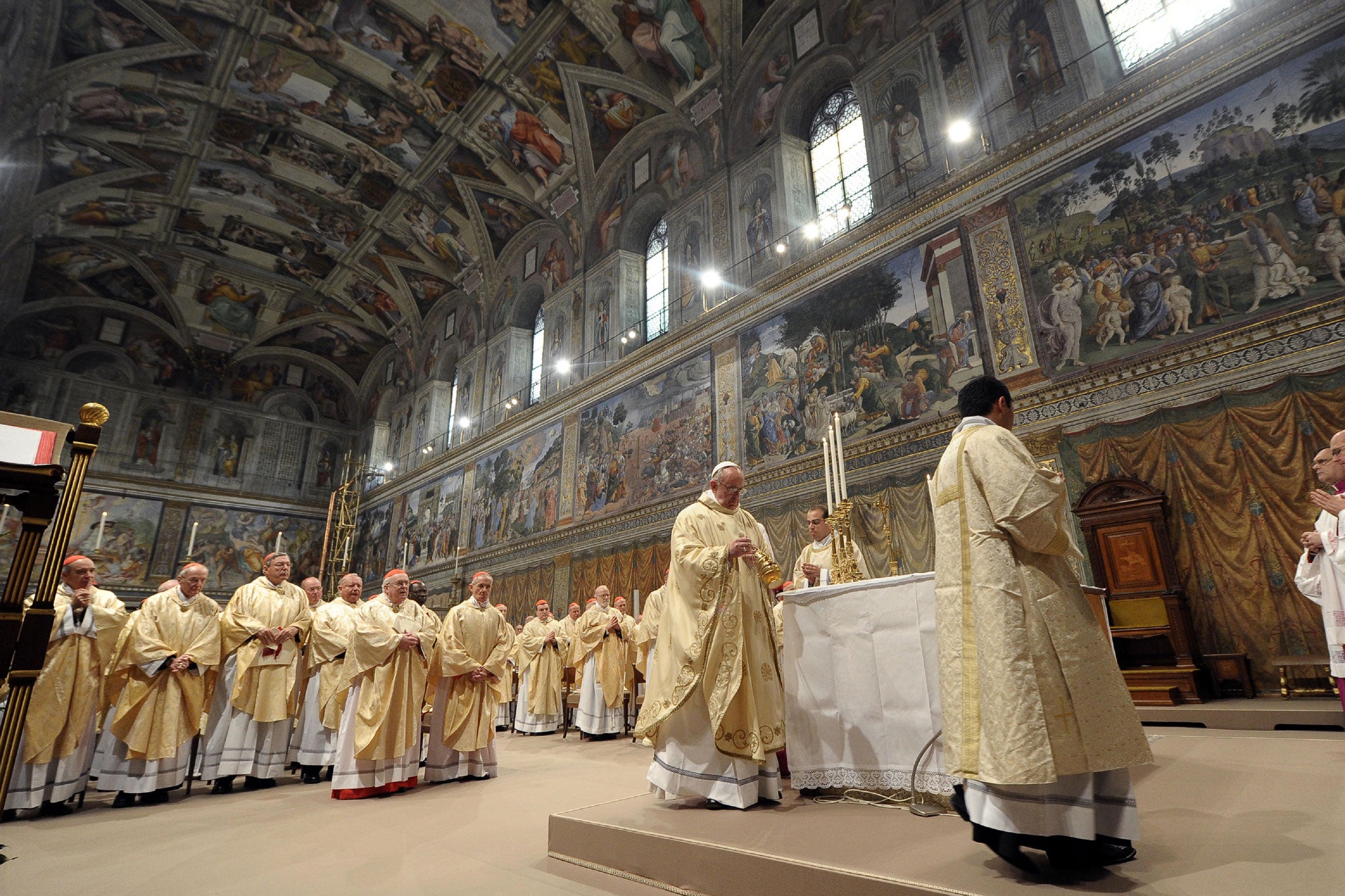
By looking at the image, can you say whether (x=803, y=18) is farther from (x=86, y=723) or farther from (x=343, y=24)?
(x=86, y=723)

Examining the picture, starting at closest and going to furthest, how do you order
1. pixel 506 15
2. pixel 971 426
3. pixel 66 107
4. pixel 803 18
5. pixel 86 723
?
pixel 971 426, pixel 86 723, pixel 803 18, pixel 506 15, pixel 66 107

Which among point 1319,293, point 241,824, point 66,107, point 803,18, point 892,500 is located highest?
point 66,107

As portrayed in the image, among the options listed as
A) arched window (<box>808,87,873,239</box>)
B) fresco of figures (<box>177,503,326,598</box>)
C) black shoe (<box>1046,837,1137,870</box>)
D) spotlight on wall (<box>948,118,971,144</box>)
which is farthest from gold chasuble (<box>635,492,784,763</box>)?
fresco of figures (<box>177,503,326,598</box>)

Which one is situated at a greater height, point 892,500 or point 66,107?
point 66,107

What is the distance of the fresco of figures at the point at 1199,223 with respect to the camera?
645 cm

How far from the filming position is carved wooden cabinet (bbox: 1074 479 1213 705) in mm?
6164

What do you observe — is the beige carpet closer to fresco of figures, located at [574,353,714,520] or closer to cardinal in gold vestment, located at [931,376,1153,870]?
cardinal in gold vestment, located at [931,376,1153,870]

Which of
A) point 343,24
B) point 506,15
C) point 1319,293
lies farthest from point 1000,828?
point 343,24

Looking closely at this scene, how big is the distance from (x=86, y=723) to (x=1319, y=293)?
36.2ft

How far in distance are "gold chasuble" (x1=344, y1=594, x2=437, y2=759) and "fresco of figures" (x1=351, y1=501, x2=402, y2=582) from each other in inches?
659

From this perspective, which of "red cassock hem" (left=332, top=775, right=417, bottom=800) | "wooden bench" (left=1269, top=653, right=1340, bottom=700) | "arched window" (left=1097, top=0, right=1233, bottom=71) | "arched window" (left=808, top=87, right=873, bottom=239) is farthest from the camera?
"arched window" (left=808, top=87, right=873, bottom=239)

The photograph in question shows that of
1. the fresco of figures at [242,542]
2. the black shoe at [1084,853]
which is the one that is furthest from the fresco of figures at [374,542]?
the black shoe at [1084,853]

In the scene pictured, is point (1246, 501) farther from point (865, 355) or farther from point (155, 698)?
point (155, 698)

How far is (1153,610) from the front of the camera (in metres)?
6.69
